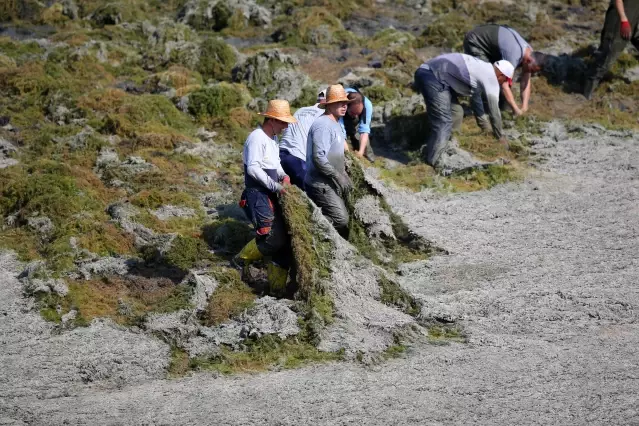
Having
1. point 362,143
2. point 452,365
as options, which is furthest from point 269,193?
point 362,143

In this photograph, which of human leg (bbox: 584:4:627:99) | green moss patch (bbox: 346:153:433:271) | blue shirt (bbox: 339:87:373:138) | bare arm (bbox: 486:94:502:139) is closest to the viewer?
green moss patch (bbox: 346:153:433:271)

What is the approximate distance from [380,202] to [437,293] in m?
1.82

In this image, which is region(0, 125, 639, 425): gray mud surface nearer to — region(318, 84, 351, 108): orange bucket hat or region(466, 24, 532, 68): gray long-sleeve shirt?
region(318, 84, 351, 108): orange bucket hat

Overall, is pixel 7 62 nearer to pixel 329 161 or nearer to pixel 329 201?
pixel 329 161

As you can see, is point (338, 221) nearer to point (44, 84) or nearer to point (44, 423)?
point (44, 423)

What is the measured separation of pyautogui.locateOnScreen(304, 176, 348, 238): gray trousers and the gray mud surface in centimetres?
98

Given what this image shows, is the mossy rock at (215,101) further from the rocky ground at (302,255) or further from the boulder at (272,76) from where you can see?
the boulder at (272,76)

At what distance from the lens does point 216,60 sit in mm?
16812

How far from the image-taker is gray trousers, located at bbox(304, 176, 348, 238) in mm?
9023

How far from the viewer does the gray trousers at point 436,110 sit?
41.1 ft

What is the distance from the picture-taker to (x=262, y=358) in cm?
699

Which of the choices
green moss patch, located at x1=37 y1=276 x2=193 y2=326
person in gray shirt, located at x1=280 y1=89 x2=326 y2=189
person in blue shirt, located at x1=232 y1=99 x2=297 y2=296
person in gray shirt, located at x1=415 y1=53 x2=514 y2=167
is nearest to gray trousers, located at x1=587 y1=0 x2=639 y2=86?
person in gray shirt, located at x1=415 y1=53 x2=514 y2=167

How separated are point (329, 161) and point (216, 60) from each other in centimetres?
847

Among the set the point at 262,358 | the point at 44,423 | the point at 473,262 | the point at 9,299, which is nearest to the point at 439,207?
the point at 473,262
